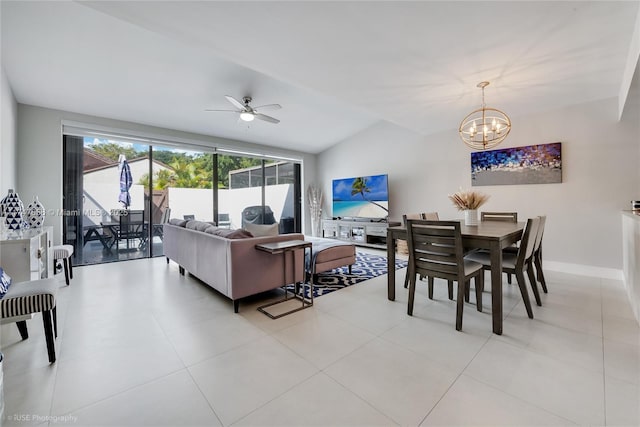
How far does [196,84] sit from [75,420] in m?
3.68

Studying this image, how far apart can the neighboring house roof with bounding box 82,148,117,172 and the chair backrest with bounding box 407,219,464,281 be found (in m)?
5.00

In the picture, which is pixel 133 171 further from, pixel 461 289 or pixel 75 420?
A: pixel 461 289

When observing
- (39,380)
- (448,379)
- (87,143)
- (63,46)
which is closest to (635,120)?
(448,379)

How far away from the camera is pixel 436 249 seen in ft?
7.32

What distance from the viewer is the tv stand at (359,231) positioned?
5.54 m

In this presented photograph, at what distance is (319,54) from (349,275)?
8.67 feet

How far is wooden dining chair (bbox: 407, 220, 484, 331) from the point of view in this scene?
2.09 m

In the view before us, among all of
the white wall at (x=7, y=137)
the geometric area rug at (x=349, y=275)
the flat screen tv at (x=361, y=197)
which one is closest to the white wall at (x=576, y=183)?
the flat screen tv at (x=361, y=197)

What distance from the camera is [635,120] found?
Answer: 325 centimetres

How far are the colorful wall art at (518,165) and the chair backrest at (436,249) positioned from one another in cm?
276

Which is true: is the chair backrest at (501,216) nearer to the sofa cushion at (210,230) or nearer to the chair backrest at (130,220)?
the sofa cushion at (210,230)

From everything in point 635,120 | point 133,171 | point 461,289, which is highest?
point 635,120

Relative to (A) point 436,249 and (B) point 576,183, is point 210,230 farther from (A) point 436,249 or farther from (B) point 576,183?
(B) point 576,183

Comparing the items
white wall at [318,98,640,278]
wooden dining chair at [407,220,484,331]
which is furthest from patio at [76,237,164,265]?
white wall at [318,98,640,278]
